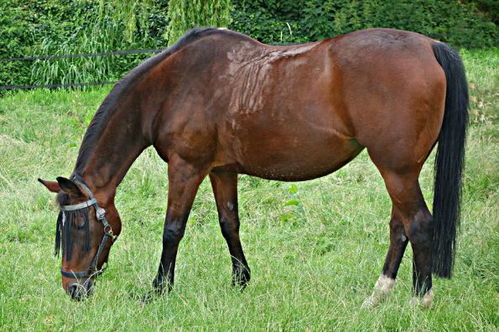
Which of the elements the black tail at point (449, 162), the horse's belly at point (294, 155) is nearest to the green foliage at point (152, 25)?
the horse's belly at point (294, 155)

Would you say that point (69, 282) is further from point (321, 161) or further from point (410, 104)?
point (410, 104)

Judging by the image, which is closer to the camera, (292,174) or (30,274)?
(292,174)

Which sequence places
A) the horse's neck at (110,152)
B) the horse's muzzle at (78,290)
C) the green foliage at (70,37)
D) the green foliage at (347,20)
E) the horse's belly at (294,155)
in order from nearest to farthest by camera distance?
the horse's belly at (294,155) < the horse's muzzle at (78,290) < the horse's neck at (110,152) < the green foliage at (70,37) < the green foliage at (347,20)

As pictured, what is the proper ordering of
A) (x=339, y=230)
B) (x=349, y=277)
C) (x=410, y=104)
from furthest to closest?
(x=339, y=230), (x=349, y=277), (x=410, y=104)

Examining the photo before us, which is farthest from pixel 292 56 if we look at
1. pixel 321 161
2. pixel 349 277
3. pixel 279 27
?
pixel 279 27

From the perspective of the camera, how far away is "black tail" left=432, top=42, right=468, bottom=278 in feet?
14.4

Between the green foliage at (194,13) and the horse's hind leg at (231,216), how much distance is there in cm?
526

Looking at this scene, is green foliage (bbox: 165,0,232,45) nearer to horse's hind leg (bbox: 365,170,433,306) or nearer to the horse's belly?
the horse's belly

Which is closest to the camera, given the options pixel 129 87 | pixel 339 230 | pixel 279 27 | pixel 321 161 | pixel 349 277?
pixel 321 161

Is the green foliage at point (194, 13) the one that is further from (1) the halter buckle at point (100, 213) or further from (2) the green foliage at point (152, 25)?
(1) the halter buckle at point (100, 213)

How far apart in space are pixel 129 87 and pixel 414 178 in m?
1.95

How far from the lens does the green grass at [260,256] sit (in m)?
4.31

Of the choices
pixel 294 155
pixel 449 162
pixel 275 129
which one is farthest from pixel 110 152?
pixel 449 162

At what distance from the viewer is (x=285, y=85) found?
14.9 ft
